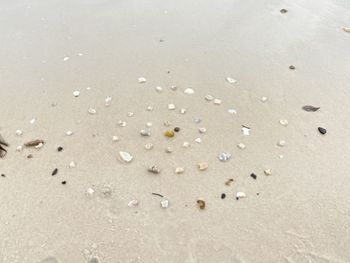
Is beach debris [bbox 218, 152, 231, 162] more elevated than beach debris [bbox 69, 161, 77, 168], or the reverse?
beach debris [bbox 69, 161, 77, 168]

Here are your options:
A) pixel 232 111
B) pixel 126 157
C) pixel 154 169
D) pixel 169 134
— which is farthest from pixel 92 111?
pixel 232 111

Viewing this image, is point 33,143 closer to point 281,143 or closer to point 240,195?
point 240,195

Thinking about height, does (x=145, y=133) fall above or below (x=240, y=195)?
above

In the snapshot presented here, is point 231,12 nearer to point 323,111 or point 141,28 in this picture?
point 141,28

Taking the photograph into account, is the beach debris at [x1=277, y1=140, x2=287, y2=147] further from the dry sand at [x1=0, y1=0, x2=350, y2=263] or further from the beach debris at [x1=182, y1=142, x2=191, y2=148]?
the beach debris at [x1=182, y1=142, x2=191, y2=148]

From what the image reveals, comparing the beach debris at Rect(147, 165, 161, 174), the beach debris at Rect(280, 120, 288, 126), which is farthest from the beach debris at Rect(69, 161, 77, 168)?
the beach debris at Rect(280, 120, 288, 126)

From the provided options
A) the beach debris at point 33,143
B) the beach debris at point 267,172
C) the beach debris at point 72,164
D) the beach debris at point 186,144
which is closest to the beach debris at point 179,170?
the beach debris at point 186,144

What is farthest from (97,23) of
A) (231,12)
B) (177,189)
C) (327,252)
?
(327,252)
